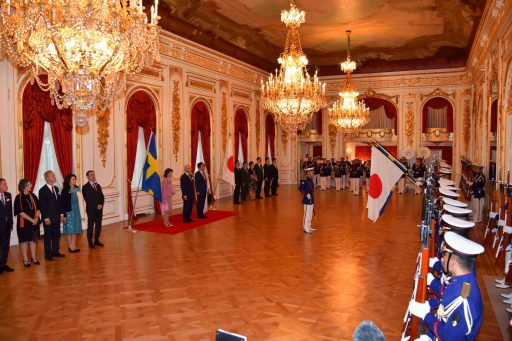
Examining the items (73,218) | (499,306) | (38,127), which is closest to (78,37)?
(73,218)

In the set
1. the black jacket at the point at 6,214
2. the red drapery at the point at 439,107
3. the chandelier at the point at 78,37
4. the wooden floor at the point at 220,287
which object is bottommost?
the wooden floor at the point at 220,287

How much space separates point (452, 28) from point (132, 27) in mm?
12447

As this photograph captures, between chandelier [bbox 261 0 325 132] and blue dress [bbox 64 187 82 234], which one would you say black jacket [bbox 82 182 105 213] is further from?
chandelier [bbox 261 0 325 132]

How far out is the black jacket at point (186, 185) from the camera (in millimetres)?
10805

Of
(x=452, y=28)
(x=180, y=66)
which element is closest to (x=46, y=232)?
(x=180, y=66)

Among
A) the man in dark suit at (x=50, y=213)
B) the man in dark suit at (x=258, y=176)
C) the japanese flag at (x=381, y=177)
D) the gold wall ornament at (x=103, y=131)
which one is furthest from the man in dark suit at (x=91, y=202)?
the man in dark suit at (x=258, y=176)

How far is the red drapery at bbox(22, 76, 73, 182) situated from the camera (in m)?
8.60

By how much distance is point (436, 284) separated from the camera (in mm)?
3752

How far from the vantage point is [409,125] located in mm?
19672

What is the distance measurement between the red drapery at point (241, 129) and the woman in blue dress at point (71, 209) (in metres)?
9.22

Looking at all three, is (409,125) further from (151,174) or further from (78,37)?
(78,37)

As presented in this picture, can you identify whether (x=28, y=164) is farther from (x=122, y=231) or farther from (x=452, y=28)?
(x=452, y=28)

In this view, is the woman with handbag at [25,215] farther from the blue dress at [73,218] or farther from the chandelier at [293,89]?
the chandelier at [293,89]

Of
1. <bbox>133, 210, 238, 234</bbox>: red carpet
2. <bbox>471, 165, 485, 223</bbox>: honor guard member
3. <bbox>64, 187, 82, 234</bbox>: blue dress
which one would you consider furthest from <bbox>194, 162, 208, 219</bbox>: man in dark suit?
<bbox>471, 165, 485, 223</bbox>: honor guard member
